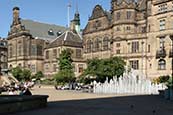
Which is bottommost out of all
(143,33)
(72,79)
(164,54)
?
(72,79)

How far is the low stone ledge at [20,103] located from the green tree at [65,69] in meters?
47.7

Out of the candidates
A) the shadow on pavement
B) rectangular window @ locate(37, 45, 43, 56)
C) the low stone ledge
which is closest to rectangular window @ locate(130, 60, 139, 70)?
rectangular window @ locate(37, 45, 43, 56)

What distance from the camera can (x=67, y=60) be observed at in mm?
74375

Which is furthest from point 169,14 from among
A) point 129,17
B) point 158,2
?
point 129,17

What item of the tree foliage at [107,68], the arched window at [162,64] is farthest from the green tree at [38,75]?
the arched window at [162,64]

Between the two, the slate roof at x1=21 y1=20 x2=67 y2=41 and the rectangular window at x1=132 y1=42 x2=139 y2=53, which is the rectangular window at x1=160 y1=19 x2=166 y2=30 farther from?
the slate roof at x1=21 y1=20 x2=67 y2=41

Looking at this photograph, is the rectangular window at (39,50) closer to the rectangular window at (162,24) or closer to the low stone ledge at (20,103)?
the rectangular window at (162,24)

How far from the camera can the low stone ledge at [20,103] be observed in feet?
60.2

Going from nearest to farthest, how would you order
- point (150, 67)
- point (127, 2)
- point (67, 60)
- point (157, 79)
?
1. point (157, 79)
2. point (150, 67)
3. point (127, 2)
4. point (67, 60)

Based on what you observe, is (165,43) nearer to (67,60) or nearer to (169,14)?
(169,14)

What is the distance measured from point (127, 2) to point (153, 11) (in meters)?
6.66

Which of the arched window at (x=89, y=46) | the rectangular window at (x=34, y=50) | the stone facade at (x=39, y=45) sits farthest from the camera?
the rectangular window at (x=34, y=50)

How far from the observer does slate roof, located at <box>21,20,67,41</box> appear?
90188 millimetres

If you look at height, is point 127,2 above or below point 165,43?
above
